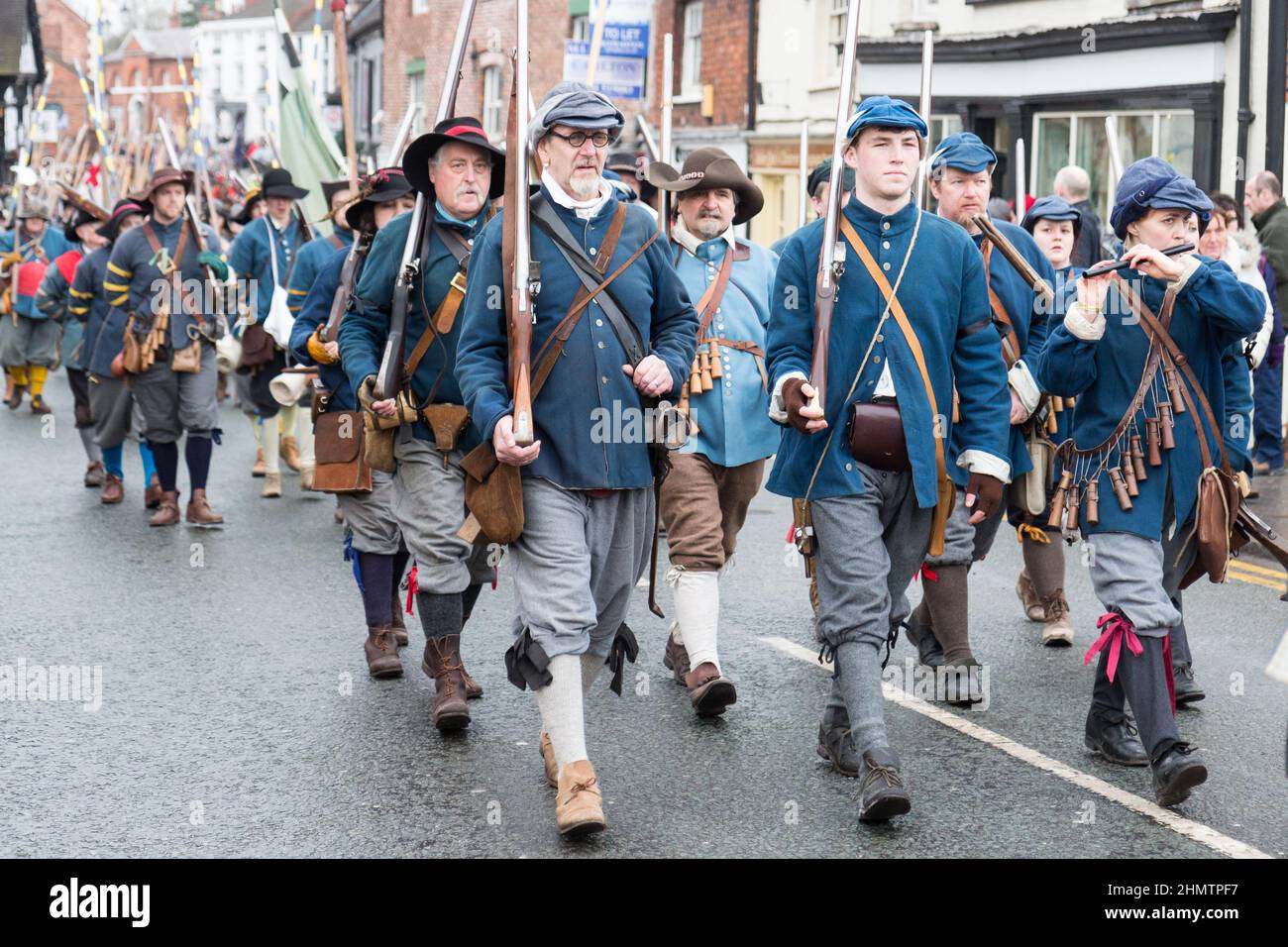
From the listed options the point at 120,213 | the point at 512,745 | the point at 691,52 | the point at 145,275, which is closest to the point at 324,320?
the point at 512,745

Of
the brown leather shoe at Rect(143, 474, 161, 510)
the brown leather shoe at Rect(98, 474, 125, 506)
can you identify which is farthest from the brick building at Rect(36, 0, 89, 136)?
the brown leather shoe at Rect(143, 474, 161, 510)

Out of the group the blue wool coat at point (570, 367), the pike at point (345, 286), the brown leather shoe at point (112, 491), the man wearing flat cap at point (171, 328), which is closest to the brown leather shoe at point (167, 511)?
the man wearing flat cap at point (171, 328)

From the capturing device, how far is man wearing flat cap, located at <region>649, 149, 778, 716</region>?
22.2 ft

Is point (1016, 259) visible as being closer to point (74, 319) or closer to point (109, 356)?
point (109, 356)

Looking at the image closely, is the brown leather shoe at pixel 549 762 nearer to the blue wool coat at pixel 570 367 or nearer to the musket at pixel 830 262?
the blue wool coat at pixel 570 367

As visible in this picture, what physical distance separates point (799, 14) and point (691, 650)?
19111mm

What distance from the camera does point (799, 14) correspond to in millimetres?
24438

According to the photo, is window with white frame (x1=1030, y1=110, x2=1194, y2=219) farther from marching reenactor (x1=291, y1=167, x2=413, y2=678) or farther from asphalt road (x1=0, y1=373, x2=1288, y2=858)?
marching reenactor (x1=291, y1=167, x2=413, y2=678)

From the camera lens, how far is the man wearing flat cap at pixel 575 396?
17.3ft

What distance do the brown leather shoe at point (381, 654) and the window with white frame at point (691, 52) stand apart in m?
20.9

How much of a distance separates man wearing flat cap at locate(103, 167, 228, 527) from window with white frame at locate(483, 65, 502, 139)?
78.2 ft

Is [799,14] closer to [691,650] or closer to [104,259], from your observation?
[104,259]

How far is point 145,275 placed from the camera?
1117cm
